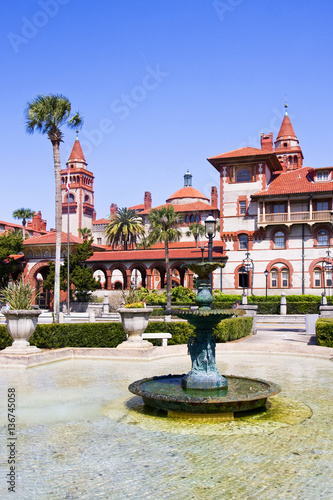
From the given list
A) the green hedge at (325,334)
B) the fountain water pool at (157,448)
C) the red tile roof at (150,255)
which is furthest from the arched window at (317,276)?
the fountain water pool at (157,448)

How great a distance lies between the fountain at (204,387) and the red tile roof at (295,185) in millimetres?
40216

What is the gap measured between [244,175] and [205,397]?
44460 mm

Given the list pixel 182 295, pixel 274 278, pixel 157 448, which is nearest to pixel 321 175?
pixel 274 278

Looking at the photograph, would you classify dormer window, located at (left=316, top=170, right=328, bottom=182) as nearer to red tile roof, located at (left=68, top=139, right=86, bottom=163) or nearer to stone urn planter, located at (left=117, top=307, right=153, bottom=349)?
stone urn planter, located at (left=117, top=307, right=153, bottom=349)

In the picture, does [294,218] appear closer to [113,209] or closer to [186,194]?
[186,194]

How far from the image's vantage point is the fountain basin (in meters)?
7.48

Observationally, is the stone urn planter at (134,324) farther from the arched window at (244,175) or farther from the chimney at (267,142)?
the chimney at (267,142)

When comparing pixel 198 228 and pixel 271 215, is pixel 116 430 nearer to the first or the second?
pixel 271 215

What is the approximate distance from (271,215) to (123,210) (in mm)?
27335

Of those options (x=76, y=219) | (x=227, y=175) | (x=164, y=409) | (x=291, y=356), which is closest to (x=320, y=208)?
(x=227, y=175)

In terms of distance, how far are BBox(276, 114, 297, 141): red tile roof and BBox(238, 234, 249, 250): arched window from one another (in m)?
32.0

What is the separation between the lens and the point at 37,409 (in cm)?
809

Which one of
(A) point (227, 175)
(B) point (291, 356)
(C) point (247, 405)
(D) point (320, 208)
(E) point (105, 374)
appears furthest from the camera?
(A) point (227, 175)

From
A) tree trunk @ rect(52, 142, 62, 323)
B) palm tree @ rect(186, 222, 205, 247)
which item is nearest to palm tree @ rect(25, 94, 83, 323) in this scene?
tree trunk @ rect(52, 142, 62, 323)
